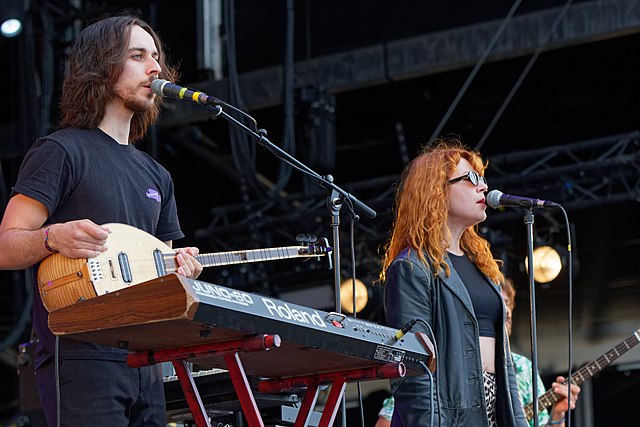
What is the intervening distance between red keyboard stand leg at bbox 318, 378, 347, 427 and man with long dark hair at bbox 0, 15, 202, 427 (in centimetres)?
47

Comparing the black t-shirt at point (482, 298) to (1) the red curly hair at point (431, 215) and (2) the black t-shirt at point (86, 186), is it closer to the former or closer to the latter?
(1) the red curly hair at point (431, 215)

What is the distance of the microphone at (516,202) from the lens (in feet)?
12.3

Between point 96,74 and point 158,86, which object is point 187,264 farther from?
point 96,74

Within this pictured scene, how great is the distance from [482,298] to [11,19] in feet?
16.2

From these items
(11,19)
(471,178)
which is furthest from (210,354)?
(11,19)

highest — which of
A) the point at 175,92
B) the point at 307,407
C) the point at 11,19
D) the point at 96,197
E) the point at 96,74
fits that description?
the point at 11,19

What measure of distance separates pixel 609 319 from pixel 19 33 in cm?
566

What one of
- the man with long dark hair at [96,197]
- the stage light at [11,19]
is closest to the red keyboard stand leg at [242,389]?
the man with long dark hair at [96,197]

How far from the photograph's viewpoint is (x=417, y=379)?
3.61 m

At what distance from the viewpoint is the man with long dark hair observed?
2828 mm

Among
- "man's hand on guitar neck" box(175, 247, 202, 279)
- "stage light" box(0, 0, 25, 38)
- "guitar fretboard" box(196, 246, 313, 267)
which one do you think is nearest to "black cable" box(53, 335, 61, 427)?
"man's hand on guitar neck" box(175, 247, 202, 279)

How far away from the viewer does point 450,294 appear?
3820 mm

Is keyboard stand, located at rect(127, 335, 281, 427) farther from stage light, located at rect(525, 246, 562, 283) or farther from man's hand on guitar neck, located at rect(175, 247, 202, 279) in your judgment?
stage light, located at rect(525, 246, 562, 283)

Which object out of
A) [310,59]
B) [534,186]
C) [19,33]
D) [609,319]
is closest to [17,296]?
[19,33]
